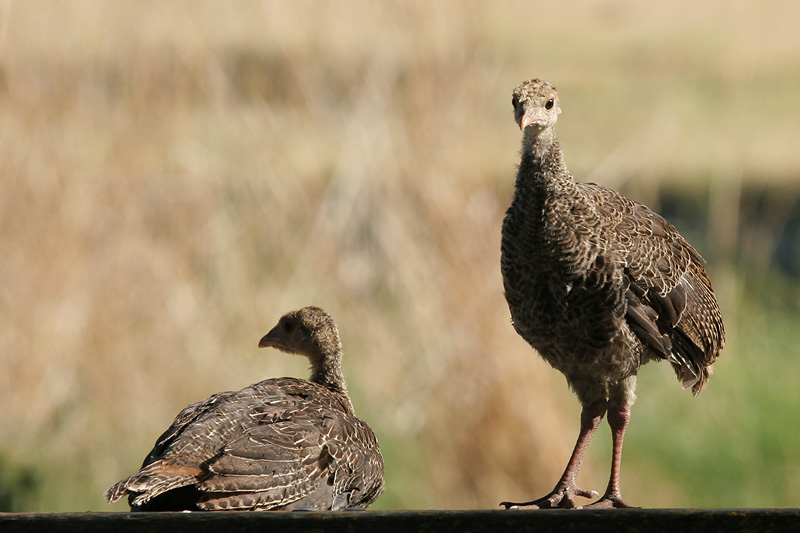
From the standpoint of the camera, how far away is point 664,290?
14.4 feet

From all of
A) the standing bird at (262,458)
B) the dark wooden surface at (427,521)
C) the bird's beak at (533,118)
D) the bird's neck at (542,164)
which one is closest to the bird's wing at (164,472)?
the standing bird at (262,458)

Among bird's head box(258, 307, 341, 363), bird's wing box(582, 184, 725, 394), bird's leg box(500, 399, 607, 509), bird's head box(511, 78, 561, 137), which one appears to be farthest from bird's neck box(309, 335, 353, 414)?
bird's head box(511, 78, 561, 137)

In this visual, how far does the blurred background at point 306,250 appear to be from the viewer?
771cm

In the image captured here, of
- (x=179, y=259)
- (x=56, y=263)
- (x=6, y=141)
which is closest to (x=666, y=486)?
(x=179, y=259)

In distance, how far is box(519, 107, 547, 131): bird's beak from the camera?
412 cm

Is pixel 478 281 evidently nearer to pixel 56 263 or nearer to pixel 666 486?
pixel 666 486

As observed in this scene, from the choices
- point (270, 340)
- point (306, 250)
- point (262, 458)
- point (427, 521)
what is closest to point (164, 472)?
point (262, 458)

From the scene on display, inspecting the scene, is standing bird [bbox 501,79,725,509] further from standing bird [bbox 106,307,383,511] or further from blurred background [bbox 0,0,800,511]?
blurred background [bbox 0,0,800,511]

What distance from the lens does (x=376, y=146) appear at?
808cm

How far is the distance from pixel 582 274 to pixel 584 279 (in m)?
0.02

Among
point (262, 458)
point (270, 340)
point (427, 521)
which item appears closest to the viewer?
point (427, 521)

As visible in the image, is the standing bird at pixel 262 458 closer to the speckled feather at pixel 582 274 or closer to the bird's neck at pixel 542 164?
the speckled feather at pixel 582 274

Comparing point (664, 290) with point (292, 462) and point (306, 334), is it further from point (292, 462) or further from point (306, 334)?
point (306, 334)

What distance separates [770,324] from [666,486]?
245 centimetres
